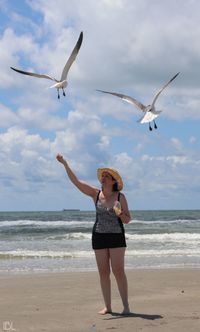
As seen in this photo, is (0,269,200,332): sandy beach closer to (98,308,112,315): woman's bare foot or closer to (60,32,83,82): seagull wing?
(98,308,112,315): woman's bare foot

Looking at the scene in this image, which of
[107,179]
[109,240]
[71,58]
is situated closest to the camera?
[109,240]

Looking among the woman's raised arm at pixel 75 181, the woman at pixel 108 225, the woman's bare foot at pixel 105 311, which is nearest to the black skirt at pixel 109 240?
the woman at pixel 108 225

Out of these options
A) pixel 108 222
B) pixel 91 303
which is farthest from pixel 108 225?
Answer: pixel 91 303

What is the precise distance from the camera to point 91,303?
6.52 metres

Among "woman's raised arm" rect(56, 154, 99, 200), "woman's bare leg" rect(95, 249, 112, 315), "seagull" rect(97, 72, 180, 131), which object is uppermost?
"seagull" rect(97, 72, 180, 131)

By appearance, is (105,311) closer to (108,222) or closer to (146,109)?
(108,222)

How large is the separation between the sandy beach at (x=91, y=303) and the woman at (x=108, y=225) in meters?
0.36

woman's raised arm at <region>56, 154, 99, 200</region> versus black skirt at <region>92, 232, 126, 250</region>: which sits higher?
woman's raised arm at <region>56, 154, 99, 200</region>

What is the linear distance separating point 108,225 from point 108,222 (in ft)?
0.10

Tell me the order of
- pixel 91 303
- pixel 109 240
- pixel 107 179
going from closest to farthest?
pixel 109 240
pixel 107 179
pixel 91 303

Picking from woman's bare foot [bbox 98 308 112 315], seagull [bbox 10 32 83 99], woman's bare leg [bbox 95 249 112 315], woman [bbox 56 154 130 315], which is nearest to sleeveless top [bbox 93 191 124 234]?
woman [bbox 56 154 130 315]

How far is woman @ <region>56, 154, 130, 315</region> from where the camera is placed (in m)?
5.43

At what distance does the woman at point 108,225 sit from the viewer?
543 centimetres

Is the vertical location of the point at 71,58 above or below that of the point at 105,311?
above
